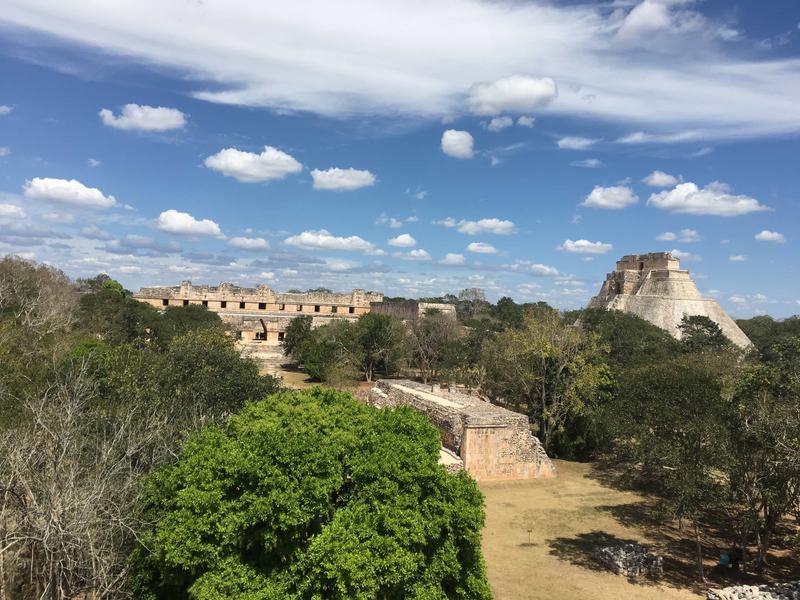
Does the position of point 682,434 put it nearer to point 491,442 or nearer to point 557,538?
point 557,538

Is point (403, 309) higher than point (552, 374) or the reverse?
higher

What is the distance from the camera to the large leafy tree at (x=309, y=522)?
5953mm

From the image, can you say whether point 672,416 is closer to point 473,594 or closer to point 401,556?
point 473,594

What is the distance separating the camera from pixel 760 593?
7836 millimetres

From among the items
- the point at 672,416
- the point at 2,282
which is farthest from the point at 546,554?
the point at 2,282

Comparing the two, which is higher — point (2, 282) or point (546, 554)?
point (2, 282)

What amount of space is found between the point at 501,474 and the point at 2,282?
23162 mm

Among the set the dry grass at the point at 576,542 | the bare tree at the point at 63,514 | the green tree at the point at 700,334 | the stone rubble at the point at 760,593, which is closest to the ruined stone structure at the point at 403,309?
the green tree at the point at 700,334

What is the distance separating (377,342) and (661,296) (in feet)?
74.4

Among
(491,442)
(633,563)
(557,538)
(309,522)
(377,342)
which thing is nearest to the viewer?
(309,522)

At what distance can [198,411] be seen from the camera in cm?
1129

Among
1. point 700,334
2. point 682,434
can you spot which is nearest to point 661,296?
point 700,334

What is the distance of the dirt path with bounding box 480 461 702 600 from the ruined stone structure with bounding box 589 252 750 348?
25579 millimetres

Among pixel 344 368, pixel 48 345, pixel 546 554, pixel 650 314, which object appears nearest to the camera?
pixel 546 554
